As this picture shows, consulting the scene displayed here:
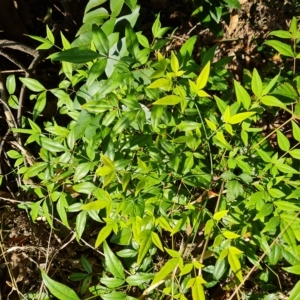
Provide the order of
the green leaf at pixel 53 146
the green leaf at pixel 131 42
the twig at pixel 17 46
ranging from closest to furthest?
the green leaf at pixel 131 42
the green leaf at pixel 53 146
the twig at pixel 17 46

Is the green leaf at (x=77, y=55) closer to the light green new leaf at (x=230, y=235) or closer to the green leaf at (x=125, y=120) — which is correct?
the green leaf at (x=125, y=120)

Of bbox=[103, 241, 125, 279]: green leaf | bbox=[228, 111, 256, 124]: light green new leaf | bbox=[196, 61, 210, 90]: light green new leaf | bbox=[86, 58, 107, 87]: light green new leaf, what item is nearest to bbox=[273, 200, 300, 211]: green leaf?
bbox=[228, 111, 256, 124]: light green new leaf

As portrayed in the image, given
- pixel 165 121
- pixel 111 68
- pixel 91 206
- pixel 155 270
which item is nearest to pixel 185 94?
pixel 165 121

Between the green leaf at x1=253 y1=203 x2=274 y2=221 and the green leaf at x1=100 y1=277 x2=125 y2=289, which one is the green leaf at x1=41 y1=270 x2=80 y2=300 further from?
the green leaf at x1=253 y1=203 x2=274 y2=221

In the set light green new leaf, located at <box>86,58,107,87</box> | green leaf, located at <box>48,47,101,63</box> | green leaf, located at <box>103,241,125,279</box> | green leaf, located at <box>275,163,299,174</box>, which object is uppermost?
green leaf, located at <box>48,47,101,63</box>

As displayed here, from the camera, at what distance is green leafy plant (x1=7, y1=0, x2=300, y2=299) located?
1.27 m

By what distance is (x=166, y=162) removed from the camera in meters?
1.37

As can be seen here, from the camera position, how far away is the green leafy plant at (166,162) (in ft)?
4.17

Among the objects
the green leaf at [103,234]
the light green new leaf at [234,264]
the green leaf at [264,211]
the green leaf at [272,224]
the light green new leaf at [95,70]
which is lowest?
the green leaf at [103,234]

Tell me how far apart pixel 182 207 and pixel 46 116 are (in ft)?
3.45

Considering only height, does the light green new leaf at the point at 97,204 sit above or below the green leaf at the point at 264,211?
below

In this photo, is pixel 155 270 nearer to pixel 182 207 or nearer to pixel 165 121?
pixel 182 207

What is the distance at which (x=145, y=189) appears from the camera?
1359 millimetres

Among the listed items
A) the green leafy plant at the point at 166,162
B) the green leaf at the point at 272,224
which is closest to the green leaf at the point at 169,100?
the green leafy plant at the point at 166,162
